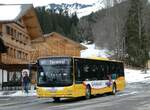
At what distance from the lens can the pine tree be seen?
320 feet

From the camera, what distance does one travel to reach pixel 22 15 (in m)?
55.9

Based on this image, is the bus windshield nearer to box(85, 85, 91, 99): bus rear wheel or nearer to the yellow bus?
the yellow bus

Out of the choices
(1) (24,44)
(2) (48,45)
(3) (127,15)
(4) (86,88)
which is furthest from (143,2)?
(4) (86,88)

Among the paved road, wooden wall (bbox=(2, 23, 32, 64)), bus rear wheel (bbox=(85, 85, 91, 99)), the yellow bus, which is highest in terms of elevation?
wooden wall (bbox=(2, 23, 32, 64))

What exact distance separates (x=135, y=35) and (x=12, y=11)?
47406 millimetres

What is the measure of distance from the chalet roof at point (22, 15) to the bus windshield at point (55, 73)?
24.0 meters

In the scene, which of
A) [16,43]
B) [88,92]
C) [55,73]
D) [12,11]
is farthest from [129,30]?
[55,73]

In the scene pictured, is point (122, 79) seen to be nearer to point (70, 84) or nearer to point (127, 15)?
point (70, 84)

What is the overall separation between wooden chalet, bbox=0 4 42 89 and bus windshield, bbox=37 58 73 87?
21.6m

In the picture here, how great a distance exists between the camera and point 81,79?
3102 centimetres

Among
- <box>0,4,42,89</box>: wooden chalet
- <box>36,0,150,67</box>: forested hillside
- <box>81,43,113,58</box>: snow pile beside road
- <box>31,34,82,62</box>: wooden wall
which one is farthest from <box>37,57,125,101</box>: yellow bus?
<box>81,43,113,58</box>: snow pile beside road

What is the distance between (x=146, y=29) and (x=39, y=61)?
263ft

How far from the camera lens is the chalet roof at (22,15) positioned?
54266 millimetres

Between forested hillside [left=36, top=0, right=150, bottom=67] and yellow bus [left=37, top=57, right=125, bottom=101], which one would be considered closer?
yellow bus [left=37, top=57, right=125, bottom=101]
